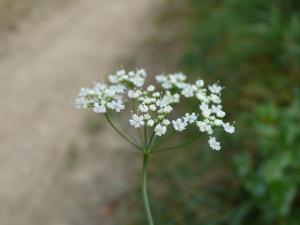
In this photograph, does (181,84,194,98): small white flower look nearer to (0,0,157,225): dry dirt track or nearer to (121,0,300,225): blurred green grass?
(121,0,300,225): blurred green grass

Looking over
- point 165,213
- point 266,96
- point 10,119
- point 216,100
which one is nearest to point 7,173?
point 10,119

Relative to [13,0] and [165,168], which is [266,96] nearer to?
[165,168]

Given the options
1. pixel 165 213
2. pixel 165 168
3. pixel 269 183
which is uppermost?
pixel 165 168

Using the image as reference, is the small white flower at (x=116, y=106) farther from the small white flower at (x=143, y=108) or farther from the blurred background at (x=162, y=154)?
the blurred background at (x=162, y=154)

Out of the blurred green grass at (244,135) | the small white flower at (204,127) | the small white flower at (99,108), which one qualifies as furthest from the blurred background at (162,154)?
the small white flower at (99,108)

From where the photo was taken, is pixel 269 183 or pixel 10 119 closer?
pixel 269 183

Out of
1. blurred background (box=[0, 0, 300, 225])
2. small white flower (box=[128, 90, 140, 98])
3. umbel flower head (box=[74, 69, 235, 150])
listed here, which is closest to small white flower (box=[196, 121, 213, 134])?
umbel flower head (box=[74, 69, 235, 150])

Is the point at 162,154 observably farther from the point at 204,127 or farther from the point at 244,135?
the point at 204,127
